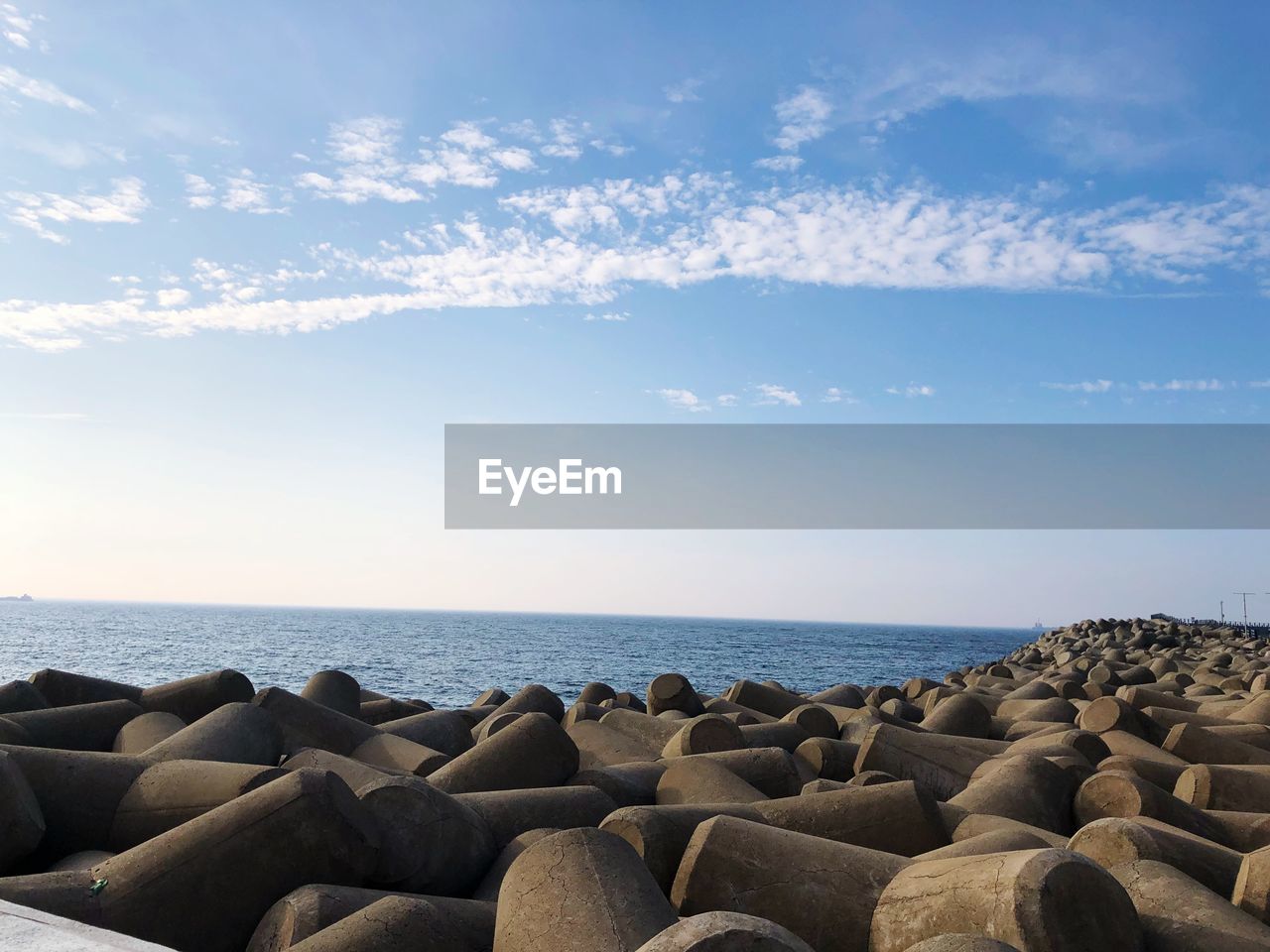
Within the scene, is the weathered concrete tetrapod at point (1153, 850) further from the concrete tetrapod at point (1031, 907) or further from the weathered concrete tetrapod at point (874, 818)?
the concrete tetrapod at point (1031, 907)

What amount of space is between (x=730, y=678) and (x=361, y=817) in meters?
34.4

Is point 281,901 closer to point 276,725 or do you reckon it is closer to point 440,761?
point 440,761

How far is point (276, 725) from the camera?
6.70 m

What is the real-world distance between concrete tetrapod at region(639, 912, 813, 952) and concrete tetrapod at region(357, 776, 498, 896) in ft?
6.65

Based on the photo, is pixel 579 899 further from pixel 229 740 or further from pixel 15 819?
pixel 229 740

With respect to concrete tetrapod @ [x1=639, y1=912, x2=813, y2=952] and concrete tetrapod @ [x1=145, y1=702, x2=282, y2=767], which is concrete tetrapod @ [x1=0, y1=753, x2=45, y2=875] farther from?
concrete tetrapod @ [x1=639, y1=912, x2=813, y2=952]

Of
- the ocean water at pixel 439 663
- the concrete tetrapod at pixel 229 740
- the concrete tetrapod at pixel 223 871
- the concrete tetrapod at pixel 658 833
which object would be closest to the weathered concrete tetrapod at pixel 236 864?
the concrete tetrapod at pixel 223 871

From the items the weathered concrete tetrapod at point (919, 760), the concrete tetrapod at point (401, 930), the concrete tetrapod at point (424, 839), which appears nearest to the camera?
the concrete tetrapod at point (401, 930)

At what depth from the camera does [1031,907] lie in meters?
3.04

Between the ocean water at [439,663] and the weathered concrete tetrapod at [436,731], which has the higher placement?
the weathered concrete tetrapod at [436,731]

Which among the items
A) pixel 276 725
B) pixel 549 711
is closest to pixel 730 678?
pixel 549 711

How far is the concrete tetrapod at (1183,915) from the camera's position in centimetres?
321

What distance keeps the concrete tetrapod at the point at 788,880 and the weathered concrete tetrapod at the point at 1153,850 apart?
90 cm

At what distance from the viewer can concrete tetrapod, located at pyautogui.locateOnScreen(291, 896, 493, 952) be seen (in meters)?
3.12
